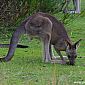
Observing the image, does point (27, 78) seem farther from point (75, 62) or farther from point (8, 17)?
point (8, 17)

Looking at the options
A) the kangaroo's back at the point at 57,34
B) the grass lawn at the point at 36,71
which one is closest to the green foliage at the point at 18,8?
the grass lawn at the point at 36,71

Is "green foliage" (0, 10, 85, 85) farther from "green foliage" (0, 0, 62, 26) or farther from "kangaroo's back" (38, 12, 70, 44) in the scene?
"green foliage" (0, 0, 62, 26)

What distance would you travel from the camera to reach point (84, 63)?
30.9ft

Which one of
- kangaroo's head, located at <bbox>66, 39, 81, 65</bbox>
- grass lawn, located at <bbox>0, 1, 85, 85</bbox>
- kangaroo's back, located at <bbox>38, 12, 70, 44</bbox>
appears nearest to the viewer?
grass lawn, located at <bbox>0, 1, 85, 85</bbox>

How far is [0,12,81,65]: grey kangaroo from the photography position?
9.28 meters

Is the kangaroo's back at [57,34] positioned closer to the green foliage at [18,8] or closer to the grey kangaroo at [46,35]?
the grey kangaroo at [46,35]

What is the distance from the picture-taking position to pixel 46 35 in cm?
933

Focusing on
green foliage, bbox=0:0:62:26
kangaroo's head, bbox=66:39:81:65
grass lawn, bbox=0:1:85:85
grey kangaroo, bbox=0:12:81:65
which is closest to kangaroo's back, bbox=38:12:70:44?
grey kangaroo, bbox=0:12:81:65

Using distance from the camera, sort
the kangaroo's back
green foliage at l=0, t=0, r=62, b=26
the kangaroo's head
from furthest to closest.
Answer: green foliage at l=0, t=0, r=62, b=26, the kangaroo's back, the kangaroo's head

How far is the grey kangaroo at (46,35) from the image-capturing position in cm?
928

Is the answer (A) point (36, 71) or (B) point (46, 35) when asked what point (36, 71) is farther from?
(B) point (46, 35)

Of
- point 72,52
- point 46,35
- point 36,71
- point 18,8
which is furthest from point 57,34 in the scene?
point 18,8

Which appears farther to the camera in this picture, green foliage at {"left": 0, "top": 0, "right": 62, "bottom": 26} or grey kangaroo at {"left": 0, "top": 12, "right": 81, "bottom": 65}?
green foliage at {"left": 0, "top": 0, "right": 62, "bottom": 26}

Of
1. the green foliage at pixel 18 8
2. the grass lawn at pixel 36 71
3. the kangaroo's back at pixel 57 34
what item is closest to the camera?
the grass lawn at pixel 36 71
